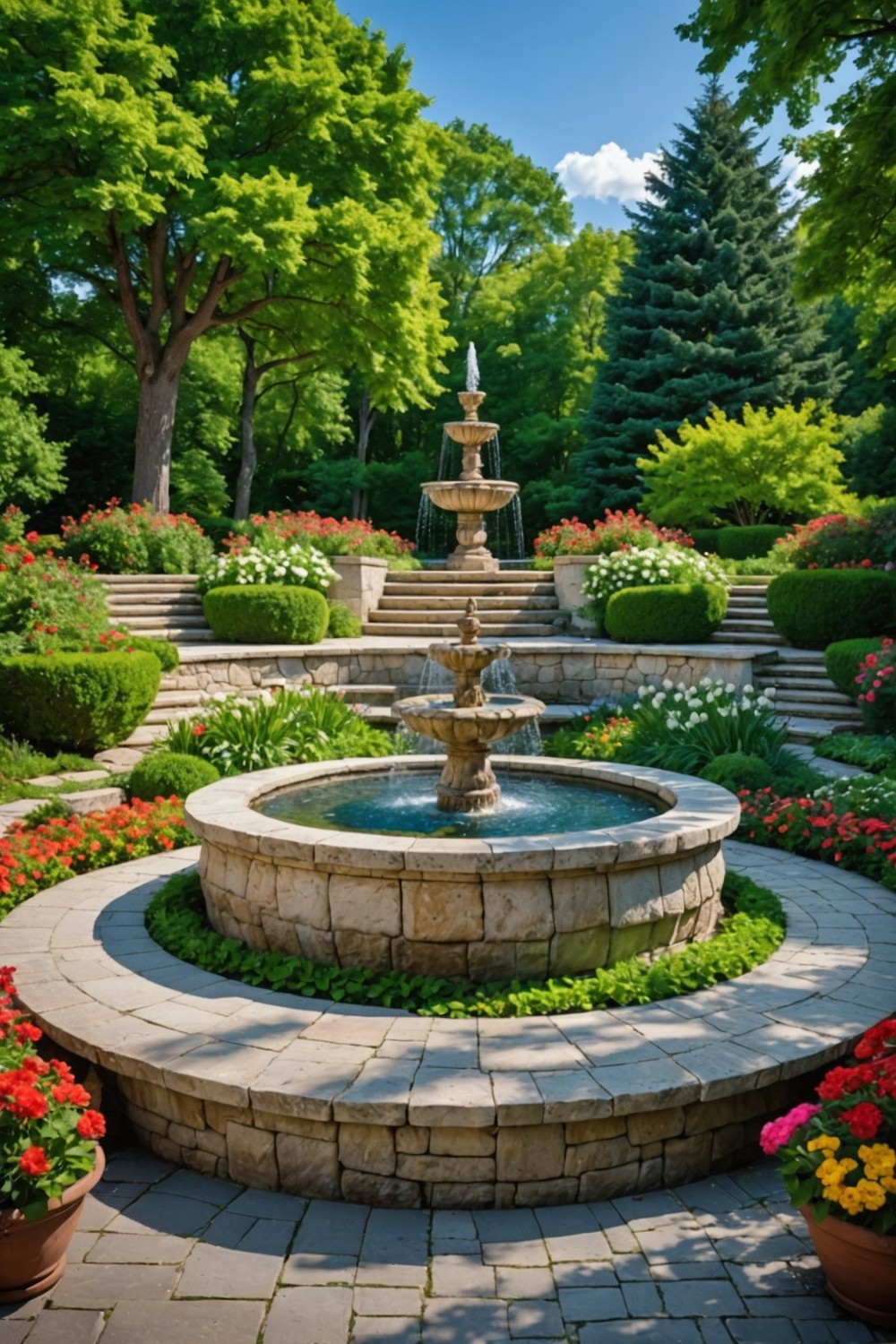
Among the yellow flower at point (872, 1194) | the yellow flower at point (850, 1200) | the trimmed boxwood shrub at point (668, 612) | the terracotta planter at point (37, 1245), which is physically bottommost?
the terracotta planter at point (37, 1245)

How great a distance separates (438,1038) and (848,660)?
23.8 feet

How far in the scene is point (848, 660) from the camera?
9.57 m

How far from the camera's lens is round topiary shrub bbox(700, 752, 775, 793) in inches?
299

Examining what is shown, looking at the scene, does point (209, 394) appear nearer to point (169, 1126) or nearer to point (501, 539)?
point (501, 539)

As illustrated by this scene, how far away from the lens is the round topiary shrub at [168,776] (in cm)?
761

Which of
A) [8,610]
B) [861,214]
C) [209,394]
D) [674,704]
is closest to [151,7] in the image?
[209,394]

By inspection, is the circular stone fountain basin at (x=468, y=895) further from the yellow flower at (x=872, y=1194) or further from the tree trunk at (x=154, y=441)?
the tree trunk at (x=154, y=441)

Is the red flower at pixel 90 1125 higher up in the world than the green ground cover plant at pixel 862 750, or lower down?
lower down

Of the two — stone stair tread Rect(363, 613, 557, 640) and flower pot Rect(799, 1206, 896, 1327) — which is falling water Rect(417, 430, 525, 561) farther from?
flower pot Rect(799, 1206, 896, 1327)

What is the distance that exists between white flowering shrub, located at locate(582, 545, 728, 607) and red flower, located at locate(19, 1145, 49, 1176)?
1076cm

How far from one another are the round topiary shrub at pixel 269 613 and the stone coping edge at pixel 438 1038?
694cm

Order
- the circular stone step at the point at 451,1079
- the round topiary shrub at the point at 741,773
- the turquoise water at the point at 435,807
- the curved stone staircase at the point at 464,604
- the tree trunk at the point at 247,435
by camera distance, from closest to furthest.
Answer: the circular stone step at the point at 451,1079 → the turquoise water at the point at 435,807 → the round topiary shrub at the point at 741,773 → the curved stone staircase at the point at 464,604 → the tree trunk at the point at 247,435

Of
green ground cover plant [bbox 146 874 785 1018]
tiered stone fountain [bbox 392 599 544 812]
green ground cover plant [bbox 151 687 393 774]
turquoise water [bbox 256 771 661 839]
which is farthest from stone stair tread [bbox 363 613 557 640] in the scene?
Answer: green ground cover plant [bbox 146 874 785 1018]

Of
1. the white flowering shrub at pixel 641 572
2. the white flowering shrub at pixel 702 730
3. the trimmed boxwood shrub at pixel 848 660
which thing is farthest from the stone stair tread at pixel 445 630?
the trimmed boxwood shrub at pixel 848 660
